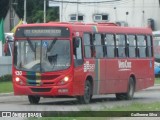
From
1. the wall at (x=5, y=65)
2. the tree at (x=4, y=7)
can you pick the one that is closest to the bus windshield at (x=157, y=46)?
the tree at (x=4, y=7)

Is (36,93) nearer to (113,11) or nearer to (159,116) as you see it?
(159,116)

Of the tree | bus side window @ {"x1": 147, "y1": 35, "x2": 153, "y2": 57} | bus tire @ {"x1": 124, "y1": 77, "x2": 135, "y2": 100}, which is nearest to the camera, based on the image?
bus tire @ {"x1": 124, "y1": 77, "x2": 135, "y2": 100}

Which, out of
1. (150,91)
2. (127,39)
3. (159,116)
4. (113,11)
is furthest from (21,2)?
(159,116)

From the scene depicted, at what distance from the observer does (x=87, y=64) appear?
90.6 feet

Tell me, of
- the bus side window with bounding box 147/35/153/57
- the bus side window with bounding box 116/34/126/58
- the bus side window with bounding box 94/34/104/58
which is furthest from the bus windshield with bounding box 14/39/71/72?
the bus side window with bounding box 147/35/153/57

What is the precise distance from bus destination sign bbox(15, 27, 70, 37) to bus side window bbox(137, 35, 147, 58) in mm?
6017

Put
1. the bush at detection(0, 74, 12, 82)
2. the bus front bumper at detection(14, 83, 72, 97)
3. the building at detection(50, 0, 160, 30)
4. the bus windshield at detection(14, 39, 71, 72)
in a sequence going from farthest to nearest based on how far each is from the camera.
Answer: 1. the building at detection(50, 0, 160, 30)
2. the bush at detection(0, 74, 12, 82)
3. the bus windshield at detection(14, 39, 71, 72)
4. the bus front bumper at detection(14, 83, 72, 97)

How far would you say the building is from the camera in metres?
74.8

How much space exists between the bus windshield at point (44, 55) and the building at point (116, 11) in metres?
45.9

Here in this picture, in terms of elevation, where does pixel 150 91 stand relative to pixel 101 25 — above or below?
below

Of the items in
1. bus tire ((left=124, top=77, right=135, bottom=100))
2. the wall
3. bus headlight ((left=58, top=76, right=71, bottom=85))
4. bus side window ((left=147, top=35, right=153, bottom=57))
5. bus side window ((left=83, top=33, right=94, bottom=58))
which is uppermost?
bus side window ((left=83, top=33, right=94, bottom=58))

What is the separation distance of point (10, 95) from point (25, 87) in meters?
6.43

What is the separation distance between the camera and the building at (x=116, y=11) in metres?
74.8

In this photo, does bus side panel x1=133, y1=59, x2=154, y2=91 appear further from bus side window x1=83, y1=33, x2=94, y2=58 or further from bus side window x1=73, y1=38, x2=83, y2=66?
bus side window x1=73, y1=38, x2=83, y2=66
